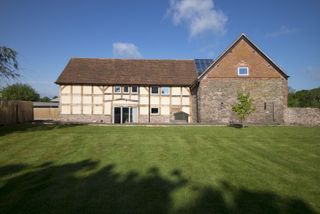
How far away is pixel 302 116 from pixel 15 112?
86.6 feet

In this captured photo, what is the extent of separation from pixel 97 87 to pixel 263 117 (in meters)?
18.0

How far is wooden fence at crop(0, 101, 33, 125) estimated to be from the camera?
2082cm

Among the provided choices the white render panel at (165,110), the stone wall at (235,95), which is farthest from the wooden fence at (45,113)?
the stone wall at (235,95)

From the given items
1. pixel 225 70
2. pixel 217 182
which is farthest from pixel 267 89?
pixel 217 182

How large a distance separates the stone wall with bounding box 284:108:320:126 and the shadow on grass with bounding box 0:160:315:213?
2153cm

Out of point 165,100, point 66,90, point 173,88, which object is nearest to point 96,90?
point 66,90

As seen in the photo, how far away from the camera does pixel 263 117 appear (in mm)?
25938

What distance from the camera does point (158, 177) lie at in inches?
299

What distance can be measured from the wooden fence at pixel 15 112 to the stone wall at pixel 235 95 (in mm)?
16763

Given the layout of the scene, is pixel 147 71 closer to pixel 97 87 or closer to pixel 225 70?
pixel 97 87

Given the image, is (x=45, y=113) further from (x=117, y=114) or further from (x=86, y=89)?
(x=117, y=114)

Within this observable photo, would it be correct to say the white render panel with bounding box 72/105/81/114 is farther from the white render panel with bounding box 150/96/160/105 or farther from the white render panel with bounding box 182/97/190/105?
the white render panel with bounding box 182/97/190/105

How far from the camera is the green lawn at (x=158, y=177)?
5.64m

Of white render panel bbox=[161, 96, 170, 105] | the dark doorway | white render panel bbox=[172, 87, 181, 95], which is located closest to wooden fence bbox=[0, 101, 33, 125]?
the dark doorway
